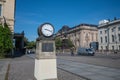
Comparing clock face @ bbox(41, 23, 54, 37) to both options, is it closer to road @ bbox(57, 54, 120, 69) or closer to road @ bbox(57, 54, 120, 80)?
road @ bbox(57, 54, 120, 80)

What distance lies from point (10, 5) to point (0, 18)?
Answer: 4.95 meters

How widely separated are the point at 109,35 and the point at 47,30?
7021cm

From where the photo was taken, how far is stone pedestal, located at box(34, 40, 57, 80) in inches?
293

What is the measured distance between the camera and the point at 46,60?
7.58 metres

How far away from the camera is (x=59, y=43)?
3679 inches

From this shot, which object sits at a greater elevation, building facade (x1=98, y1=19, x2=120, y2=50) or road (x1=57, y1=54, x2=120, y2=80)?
building facade (x1=98, y1=19, x2=120, y2=50)

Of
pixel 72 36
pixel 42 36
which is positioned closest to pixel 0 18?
pixel 42 36

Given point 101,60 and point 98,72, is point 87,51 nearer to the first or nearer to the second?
point 101,60

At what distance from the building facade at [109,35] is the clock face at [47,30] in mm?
63257

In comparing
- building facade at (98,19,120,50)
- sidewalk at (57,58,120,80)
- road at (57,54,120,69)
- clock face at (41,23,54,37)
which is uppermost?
building facade at (98,19,120,50)

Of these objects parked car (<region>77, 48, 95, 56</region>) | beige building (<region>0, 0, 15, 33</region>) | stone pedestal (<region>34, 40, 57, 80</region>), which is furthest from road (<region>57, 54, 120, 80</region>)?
parked car (<region>77, 48, 95, 56</region>)

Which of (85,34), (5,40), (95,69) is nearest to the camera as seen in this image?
(95,69)

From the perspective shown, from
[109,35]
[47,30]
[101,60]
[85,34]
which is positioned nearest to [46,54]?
[47,30]

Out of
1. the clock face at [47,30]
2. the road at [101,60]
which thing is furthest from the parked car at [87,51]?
the clock face at [47,30]
